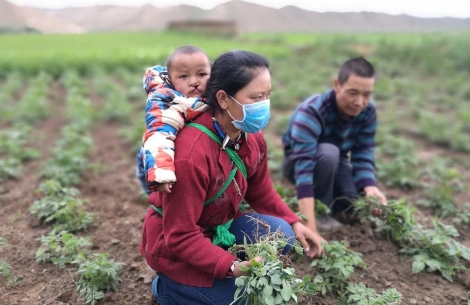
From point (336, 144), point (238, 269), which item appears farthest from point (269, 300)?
point (336, 144)

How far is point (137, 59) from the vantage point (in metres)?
14.6

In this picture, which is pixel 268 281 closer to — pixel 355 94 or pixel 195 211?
pixel 195 211

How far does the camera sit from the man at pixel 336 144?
10.5 feet

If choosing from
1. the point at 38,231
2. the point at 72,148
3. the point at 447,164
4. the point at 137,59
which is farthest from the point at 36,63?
the point at 447,164

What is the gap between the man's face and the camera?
3195 mm

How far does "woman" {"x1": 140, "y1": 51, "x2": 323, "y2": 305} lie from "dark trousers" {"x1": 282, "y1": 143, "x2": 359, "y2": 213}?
1.03 metres

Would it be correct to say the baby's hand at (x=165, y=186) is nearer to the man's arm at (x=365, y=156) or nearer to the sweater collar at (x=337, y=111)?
the sweater collar at (x=337, y=111)

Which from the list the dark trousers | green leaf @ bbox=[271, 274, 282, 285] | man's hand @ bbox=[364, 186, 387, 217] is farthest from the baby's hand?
man's hand @ bbox=[364, 186, 387, 217]

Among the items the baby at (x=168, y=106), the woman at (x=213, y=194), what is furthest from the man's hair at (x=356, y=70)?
the baby at (x=168, y=106)

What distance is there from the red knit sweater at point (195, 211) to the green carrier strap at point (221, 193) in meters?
0.02

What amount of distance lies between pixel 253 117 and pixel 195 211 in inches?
20.9

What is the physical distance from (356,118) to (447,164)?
2.93 meters

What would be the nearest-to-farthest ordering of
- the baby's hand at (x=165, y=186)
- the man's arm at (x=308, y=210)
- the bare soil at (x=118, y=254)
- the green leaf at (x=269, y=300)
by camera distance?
the green leaf at (x=269, y=300) < the baby's hand at (x=165, y=186) < the bare soil at (x=118, y=254) < the man's arm at (x=308, y=210)

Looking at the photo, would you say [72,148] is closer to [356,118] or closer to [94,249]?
[94,249]
